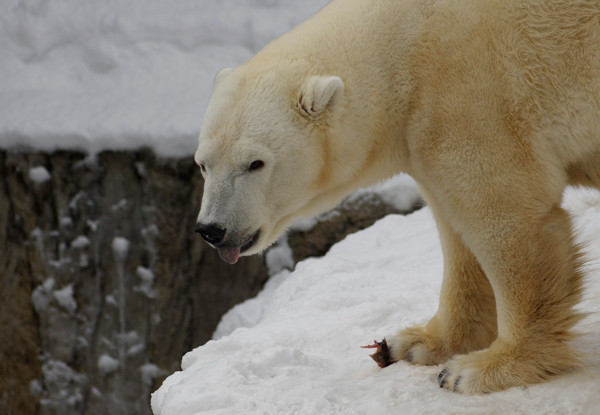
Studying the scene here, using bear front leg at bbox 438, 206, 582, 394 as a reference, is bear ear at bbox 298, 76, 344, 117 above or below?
above

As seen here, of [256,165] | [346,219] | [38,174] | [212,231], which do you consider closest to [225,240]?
[212,231]

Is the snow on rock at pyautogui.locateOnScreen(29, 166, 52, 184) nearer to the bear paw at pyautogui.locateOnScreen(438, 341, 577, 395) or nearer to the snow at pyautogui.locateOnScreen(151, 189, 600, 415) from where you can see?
the snow at pyautogui.locateOnScreen(151, 189, 600, 415)

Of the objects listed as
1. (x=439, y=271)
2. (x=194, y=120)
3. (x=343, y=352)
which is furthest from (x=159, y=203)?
(x=343, y=352)

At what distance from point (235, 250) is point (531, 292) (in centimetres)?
100

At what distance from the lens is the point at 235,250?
105 inches

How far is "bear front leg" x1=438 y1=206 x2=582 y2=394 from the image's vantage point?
2.49m

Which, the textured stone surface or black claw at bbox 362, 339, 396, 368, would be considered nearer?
black claw at bbox 362, 339, 396, 368

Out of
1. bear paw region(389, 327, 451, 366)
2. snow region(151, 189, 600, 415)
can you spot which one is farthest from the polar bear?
bear paw region(389, 327, 451, 366)

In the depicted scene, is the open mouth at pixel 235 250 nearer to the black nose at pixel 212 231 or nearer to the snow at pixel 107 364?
the black nose at pixel 212 231

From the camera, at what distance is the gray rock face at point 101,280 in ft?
20.6

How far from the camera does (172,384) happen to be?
303 cm

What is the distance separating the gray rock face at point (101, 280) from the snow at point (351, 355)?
1.81m

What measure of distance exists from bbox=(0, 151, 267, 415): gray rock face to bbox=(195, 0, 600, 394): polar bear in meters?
3.54

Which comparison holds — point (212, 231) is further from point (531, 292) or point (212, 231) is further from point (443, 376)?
point (531, 292)
